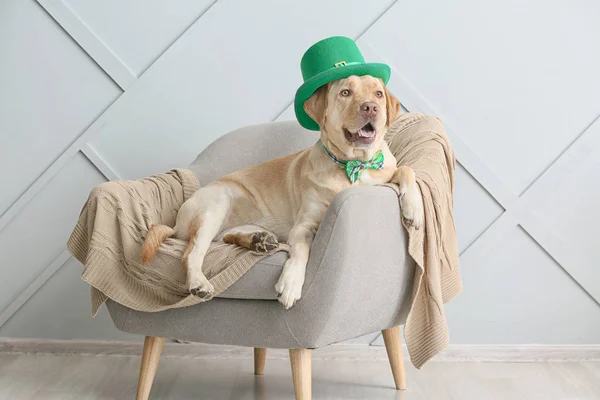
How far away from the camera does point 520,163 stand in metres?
3.21

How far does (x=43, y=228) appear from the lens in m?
3.31

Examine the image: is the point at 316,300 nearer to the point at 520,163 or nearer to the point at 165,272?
the point at 165,272

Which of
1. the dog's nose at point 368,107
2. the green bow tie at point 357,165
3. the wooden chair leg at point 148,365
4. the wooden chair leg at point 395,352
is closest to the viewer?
the dog's nose at point 368,107

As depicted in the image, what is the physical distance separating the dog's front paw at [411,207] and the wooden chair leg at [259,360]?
1044mm

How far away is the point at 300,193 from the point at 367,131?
371mm

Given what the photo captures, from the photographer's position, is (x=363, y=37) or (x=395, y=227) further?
(x=363, y=37)

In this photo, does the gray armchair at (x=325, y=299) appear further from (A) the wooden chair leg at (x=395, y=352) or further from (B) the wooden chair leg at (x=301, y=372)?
(A) the wooden chair leg at (x=395, y=352)

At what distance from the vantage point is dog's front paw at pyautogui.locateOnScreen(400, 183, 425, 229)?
219cm

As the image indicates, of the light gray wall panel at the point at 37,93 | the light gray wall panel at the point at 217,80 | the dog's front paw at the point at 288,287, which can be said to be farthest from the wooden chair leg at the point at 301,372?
the light gray wall panel at the point at 37,93

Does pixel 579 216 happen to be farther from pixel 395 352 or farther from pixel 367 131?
pixel 367 131

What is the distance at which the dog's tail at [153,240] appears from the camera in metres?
2.29

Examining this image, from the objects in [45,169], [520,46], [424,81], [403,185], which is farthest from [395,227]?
[45,169]

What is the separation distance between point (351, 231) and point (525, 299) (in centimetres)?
145

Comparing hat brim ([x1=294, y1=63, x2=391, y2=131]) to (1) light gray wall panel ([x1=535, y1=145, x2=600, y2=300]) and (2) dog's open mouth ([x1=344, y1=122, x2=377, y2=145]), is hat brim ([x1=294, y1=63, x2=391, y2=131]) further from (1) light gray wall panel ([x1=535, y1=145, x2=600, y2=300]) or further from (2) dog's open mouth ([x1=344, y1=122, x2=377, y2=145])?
(1) light gray wall panel ([x1=535, y1=145, x2=600, y2=300])
